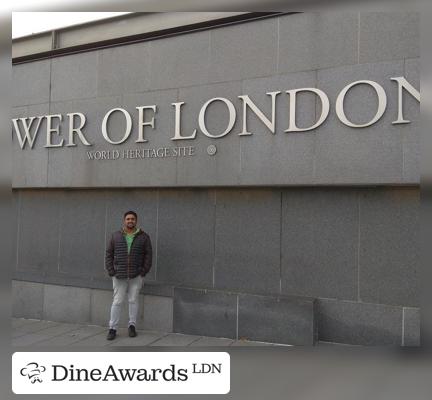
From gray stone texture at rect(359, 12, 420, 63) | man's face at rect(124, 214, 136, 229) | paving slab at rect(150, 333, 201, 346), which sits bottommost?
paving slab at rect(150, 333, 201, 346)

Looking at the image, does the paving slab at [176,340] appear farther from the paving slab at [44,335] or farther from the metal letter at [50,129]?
the metal letter at [50,129]

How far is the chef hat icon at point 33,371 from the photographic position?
4211 millimetres

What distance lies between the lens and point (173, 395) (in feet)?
13.2

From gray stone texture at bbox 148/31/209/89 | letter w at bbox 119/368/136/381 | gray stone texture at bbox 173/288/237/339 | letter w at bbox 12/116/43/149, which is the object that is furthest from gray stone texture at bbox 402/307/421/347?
letter w at bbox 12/116/43/149

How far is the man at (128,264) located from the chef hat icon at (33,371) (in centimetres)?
144

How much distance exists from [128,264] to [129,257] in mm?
102

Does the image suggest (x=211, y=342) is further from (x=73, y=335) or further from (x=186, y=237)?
(x=73, y=335)

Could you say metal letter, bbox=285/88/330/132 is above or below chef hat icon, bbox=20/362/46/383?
above

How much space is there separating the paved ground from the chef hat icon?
1.26 metres

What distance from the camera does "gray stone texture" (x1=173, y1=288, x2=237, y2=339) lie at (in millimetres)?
5625

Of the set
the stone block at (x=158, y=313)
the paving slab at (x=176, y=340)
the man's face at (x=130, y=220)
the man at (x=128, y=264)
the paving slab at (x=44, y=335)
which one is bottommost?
the paving slab at (x=44, y=335)

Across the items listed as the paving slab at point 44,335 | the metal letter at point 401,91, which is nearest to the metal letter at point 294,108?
the metal letter at point 401,91

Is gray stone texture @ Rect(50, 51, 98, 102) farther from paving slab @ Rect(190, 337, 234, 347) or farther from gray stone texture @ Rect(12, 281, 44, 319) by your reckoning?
paving slab @ Rect(190, 337, 234, 347)

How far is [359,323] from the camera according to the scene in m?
5.14
